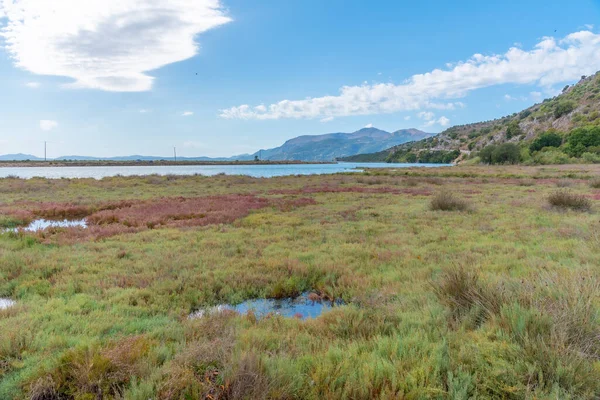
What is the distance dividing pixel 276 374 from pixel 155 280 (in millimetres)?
5572

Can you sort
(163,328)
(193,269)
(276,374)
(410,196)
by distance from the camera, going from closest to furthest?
(276,374)
(163,328)
(193,269)
(410,196)

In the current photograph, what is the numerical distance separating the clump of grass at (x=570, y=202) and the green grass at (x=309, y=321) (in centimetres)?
554

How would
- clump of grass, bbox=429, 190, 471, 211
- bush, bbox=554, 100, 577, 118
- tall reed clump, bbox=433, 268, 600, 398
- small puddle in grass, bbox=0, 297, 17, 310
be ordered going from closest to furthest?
tall reed clump, bbox=433, 268, 600, 398 < small puddle in grass, bbox=0, 297, 17, 310 < clump of grass, bbox=429, 190, 471, 211 < bush, bbox=554, 100, 577, 118

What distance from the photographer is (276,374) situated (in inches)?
140

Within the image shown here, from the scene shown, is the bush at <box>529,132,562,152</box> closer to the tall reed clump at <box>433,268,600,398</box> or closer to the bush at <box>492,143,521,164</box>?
the bush at <box>492,143,521,164</box>

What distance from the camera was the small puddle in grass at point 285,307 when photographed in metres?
6.50

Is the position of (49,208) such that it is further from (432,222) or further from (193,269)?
(432,222)

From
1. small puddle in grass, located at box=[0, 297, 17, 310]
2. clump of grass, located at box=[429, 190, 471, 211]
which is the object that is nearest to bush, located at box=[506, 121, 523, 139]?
clump of grass, located at box=[429, 190, 471, 211]

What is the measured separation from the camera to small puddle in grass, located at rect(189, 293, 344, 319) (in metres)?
6.50

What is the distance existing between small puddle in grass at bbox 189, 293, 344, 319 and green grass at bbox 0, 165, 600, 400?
0.35 metres

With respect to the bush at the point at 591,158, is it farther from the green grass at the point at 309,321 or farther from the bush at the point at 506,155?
the green grass at the point at 309,321

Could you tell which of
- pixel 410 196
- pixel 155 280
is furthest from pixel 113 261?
pixel 410 196

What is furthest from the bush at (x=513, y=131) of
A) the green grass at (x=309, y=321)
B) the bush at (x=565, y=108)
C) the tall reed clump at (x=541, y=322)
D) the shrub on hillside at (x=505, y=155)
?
the tall reed clump at (x=541, y=322)

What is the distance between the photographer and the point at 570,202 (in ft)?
54.3
